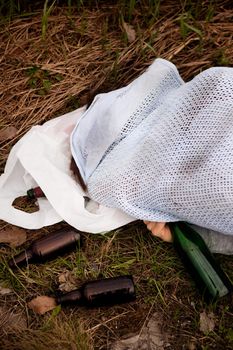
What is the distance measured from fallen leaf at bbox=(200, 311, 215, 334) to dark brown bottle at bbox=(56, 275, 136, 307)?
0.32m

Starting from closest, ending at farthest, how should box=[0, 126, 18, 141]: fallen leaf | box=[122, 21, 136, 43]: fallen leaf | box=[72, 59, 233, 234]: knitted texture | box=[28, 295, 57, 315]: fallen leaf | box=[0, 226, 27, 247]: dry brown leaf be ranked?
box=[72, 59, 233, 234]: knitted texture → box=[28, 295, 57, 315]: fallen leaf → box=[0, 226, 27, 247]: dry brown leaf → box=[0, 126, 18, 141]: fallen leaf → box=[122, 21, 136, 43]: fallen leaf

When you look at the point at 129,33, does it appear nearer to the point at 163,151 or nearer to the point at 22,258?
the point at 163,151

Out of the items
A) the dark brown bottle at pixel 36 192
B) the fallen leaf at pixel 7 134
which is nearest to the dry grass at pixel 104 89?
the fallen leaf at pixel 7 134

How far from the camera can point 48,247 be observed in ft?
8.14

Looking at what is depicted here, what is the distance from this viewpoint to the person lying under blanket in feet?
7.60

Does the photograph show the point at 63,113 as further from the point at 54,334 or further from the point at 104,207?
the point at 54,334

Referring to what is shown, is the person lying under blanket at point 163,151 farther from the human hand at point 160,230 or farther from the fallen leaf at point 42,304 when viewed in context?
the fallen leaf at point 42,304

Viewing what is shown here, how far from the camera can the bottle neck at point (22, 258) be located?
2.47 m

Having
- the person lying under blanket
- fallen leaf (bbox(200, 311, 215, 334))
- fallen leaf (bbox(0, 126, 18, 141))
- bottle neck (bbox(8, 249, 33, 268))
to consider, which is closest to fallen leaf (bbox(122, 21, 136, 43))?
the person lying under blanket

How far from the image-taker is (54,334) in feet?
7.62

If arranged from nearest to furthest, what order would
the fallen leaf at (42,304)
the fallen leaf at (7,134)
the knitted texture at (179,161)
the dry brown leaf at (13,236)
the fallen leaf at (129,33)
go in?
the knitted texture at (179,161) < the fallen leaf at (42,304) < the dry brown leaf at (13,236) < the fallen leaf at (7,134) < the fallen leaf at (129,33)

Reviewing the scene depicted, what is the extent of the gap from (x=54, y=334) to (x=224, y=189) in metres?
0.94

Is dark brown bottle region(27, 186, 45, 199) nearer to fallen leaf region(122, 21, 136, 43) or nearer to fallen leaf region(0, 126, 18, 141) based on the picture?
fallen leaf region(0, 126, 18, 141)

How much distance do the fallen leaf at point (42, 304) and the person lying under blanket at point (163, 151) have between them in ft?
1.62
